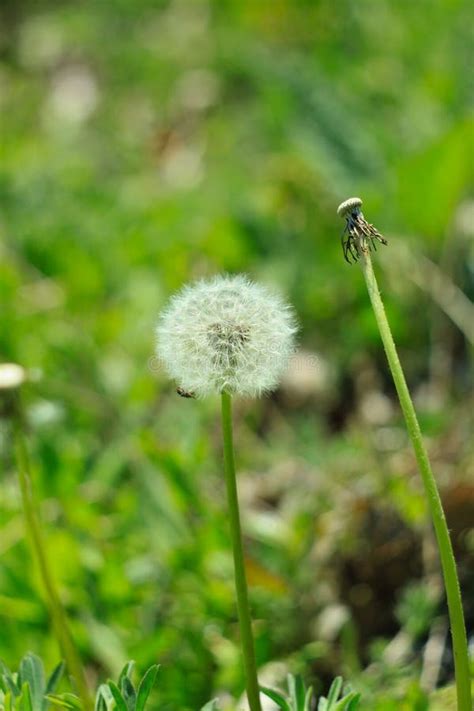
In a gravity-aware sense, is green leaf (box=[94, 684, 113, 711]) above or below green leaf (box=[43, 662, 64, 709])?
below

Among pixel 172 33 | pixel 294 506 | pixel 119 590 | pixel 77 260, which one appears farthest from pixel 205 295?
pixel 172 33

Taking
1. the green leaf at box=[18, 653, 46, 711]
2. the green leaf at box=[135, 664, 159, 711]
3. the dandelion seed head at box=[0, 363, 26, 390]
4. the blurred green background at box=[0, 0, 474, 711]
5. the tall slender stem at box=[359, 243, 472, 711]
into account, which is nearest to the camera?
the tall slender stem at box=[359, 243, 472, 711]

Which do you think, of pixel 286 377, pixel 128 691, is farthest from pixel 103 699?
pixel 286 377

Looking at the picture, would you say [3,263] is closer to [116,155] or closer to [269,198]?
[269,198]

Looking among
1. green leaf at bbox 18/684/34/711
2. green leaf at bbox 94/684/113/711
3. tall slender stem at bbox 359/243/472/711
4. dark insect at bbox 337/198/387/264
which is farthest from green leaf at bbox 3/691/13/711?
dark insect at bbox 337/198/387/264

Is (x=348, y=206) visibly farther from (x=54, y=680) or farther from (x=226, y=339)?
(x=54, y=680)

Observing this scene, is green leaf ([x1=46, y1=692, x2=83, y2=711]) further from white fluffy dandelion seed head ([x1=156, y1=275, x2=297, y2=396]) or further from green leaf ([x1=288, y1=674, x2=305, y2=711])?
white fluffy dandelion seed head ([x1=156, y1=275, x2=297, y2=396])
